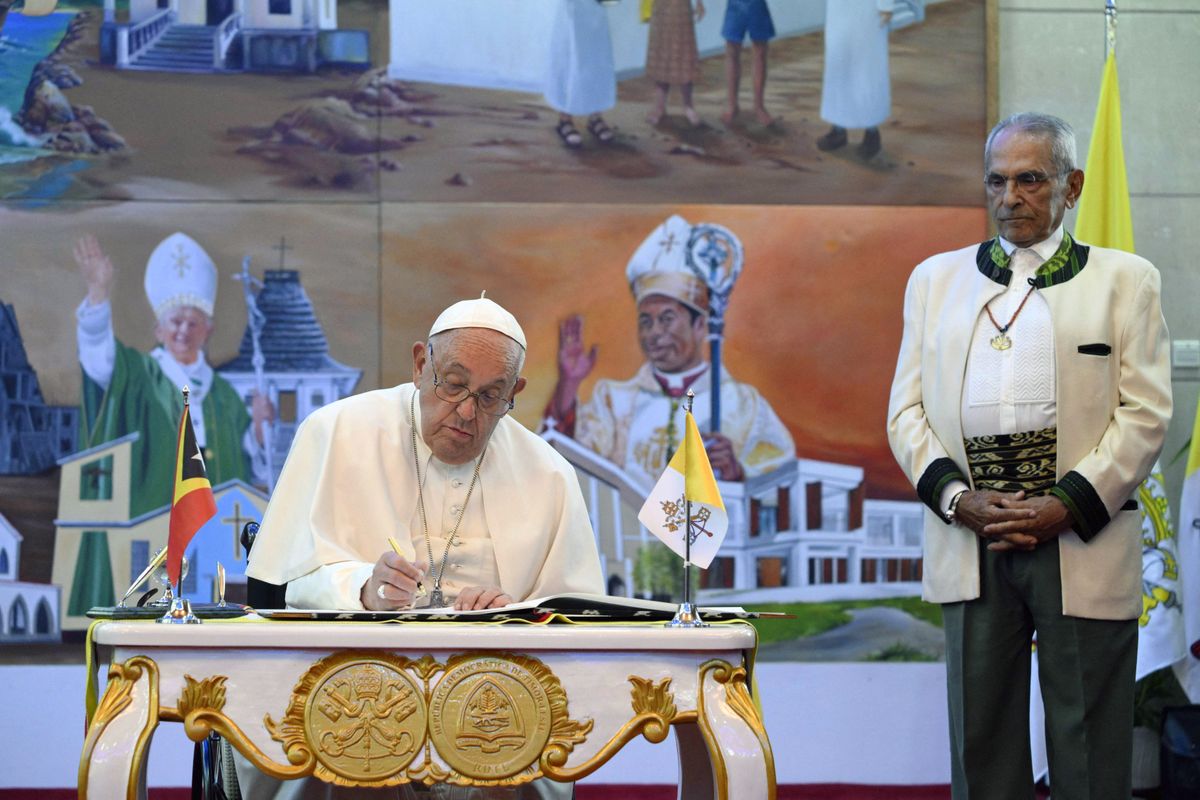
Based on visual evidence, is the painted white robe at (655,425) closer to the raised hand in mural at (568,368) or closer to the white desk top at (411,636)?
the raised hand in mural at (568,368)

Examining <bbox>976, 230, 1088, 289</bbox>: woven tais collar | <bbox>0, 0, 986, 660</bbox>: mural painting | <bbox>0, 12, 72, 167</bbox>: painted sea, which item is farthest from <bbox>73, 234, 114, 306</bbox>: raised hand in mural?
<bbox>976, 230, 1088, 289</bbox>: woven tais collar

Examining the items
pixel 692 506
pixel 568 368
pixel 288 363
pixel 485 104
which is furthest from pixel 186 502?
pixel 485 104

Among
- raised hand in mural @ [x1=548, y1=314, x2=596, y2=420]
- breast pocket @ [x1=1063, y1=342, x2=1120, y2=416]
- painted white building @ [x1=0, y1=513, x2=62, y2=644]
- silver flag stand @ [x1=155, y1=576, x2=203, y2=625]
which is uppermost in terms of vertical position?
→ raised hand in mural @ [x1=548, y1=314, x2=596, y2=420]

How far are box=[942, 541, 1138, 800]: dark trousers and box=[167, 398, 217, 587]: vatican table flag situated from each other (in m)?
1.97

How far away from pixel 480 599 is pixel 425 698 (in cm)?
46

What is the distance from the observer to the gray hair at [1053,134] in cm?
382

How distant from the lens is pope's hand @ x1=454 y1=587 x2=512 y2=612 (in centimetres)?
298

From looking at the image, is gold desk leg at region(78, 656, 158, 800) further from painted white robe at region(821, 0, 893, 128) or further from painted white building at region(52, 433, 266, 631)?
painted white robe at region(821, 0, 893, 128)

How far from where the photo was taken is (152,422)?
5969 mm

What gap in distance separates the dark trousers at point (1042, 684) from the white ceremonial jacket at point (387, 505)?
1022 mm

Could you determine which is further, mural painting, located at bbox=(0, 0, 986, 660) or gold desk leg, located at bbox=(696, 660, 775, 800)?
mural painting, located at bbox=(0, 0, 986, 660)

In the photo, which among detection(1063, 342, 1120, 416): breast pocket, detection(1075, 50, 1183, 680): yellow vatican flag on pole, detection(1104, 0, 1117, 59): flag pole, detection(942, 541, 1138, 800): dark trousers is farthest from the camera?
detection(1104, 0, 1117, 59): flag pole

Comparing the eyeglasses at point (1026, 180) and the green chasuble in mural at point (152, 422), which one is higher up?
the eyeglasses at point (1026, 180)

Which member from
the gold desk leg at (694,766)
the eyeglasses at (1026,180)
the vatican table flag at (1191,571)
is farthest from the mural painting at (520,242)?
the gold desk leg at (694,766)
